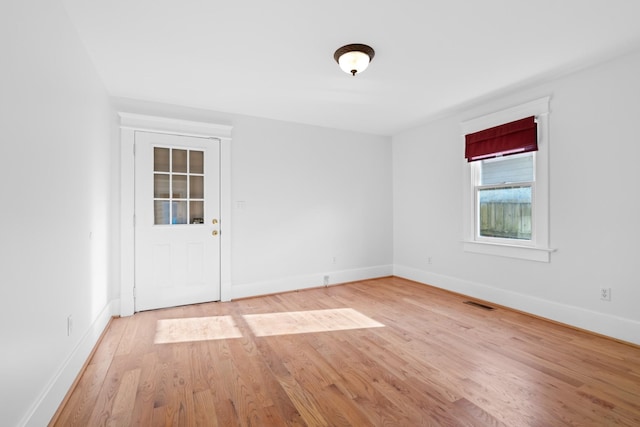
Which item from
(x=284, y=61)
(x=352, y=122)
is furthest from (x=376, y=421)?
(x=352, y=122)

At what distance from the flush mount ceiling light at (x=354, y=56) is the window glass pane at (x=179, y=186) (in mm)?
2454

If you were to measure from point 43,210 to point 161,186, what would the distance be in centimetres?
206

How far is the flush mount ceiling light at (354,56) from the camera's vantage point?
2518mm

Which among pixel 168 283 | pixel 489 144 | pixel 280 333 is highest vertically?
pixel 489 144

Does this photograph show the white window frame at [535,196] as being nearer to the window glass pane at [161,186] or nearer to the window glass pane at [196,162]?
the window glass pane at [196,162]

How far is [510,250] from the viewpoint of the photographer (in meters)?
3.64

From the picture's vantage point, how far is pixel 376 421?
5.71 feet

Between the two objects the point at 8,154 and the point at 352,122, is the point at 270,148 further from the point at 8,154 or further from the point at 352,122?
the point at 8,154

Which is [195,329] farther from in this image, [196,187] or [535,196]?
[535,196]

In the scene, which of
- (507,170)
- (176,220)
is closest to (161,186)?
(176,220)

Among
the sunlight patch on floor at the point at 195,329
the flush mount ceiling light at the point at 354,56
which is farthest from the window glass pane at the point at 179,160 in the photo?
the flush mount ceiling light at the point at 354,56

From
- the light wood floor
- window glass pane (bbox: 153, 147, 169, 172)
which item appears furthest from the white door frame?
the light wood floor

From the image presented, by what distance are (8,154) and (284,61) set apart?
83.4 inches

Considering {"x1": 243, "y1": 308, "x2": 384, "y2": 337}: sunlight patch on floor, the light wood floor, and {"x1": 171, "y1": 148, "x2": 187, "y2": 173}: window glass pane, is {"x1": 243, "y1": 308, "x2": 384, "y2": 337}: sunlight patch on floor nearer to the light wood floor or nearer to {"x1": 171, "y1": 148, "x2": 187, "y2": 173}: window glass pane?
the light wood floor
